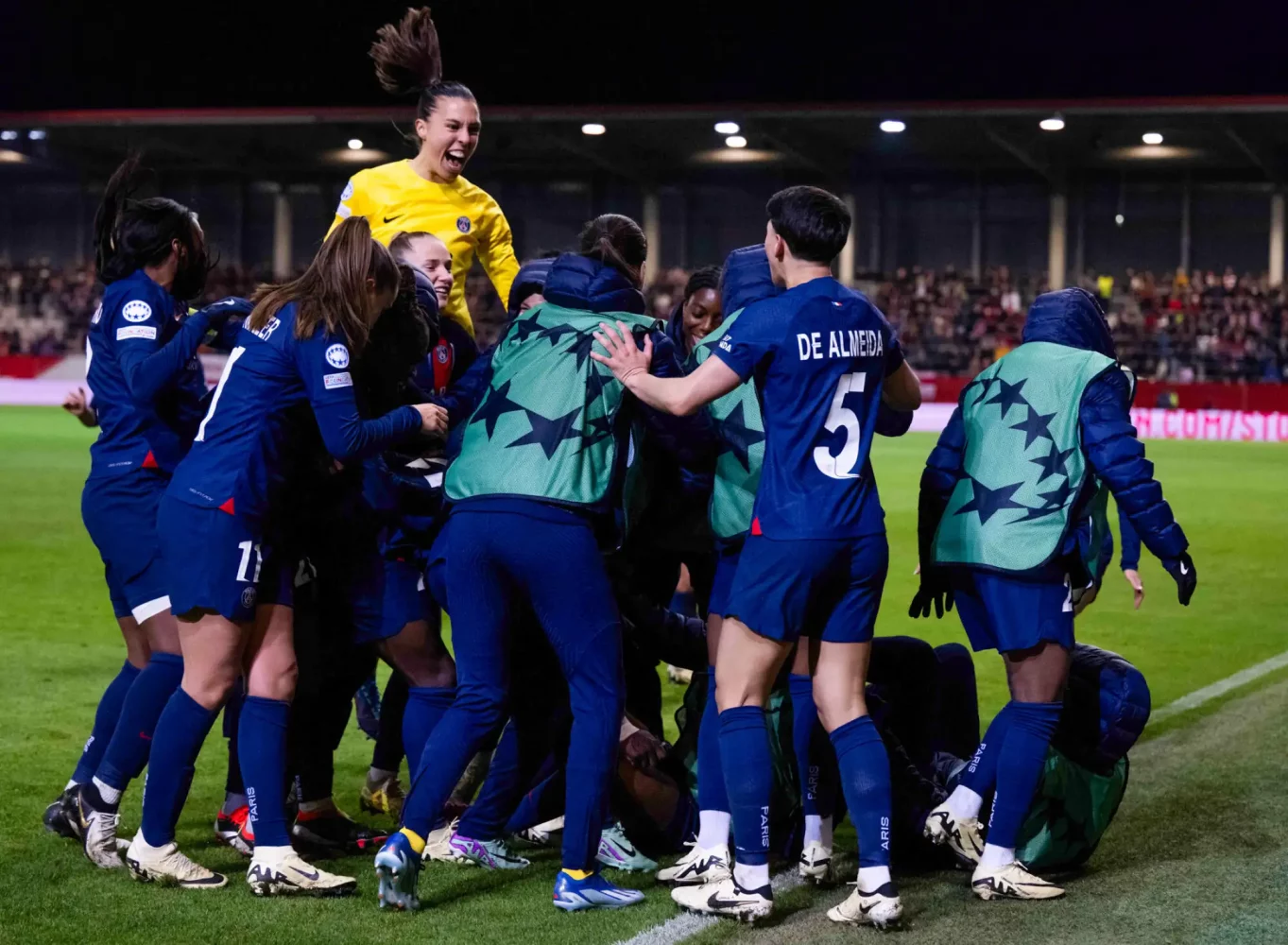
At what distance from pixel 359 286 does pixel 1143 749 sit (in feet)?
13.0

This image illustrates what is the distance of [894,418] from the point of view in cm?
497

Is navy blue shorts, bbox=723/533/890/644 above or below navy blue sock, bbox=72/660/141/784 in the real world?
above

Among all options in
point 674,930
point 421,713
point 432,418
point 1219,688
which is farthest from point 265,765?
point 1219,688

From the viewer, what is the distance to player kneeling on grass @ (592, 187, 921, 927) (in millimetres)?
4285

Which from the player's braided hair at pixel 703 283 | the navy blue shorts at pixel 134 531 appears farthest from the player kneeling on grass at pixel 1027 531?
the navy blue shorts at pixel 134 531

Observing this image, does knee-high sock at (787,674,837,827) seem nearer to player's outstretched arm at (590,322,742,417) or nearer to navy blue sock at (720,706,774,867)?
navy blue sock at (720,706,774,867)

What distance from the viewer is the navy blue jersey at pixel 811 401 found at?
4289 mm

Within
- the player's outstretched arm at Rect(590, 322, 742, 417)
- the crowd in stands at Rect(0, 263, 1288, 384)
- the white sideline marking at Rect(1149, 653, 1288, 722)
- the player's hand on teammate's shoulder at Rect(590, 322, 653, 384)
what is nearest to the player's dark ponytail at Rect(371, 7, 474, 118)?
the player's hand on teammate's shoulder at Rect(590, 322, 653, 384)

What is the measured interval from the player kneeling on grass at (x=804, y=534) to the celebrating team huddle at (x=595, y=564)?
0.01m

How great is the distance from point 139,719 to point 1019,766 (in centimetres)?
268

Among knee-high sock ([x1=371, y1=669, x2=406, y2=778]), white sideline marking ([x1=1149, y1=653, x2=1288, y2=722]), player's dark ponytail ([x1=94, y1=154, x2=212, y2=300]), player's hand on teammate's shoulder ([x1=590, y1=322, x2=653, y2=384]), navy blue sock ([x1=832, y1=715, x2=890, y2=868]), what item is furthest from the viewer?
white sideline marking ([x1=1149, y1=653, x2=1288, y2=722])

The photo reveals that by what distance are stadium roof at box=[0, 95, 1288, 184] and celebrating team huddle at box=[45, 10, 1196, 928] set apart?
2689 cm

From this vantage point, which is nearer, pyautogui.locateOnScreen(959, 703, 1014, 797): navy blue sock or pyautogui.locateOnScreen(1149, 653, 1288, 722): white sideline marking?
pyautogui.locateOnScreen(959, 703, 1014, 797): navy blue sock

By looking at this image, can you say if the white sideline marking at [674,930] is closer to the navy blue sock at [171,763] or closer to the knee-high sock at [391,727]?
the navy blue sock at [171,763]
